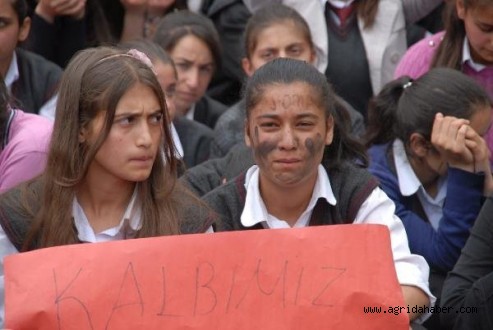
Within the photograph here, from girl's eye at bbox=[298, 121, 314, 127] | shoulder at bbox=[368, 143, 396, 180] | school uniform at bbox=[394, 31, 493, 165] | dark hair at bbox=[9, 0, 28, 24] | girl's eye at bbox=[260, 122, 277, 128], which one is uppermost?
dark hair at bbox=[9, 0, 28, 24]

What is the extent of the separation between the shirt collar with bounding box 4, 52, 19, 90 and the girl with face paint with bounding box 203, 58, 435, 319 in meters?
1.45

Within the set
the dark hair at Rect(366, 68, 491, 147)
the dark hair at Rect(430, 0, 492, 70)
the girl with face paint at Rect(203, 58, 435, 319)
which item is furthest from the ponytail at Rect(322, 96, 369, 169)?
the dark hair at Rect(430, 0, 492, 70)

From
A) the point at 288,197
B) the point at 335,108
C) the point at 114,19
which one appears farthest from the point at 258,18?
the point at 288,197

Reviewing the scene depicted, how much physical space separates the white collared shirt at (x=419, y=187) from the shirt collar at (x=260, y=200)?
68 cm

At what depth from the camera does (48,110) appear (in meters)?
5.04

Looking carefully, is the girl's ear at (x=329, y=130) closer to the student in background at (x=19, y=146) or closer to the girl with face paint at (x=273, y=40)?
the student in background at (x=19, y=146)

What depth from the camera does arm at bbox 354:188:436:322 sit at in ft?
11.8

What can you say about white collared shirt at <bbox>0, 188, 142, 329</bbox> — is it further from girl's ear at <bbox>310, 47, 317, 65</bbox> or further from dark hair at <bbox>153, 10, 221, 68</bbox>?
dark hair at <bbox>153, 10, 221, 68</bbox>

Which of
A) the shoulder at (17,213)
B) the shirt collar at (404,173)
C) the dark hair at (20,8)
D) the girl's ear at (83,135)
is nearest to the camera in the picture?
the shoulder at (17,213)

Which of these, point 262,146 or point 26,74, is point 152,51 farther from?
point 262,146

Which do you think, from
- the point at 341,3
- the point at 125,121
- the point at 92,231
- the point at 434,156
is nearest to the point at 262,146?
the point at 125,121

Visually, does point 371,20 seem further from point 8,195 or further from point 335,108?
point 8,195

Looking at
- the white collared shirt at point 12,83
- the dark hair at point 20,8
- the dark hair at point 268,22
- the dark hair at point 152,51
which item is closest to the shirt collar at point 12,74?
the white collared shirt at point 12,83

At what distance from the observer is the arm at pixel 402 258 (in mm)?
3592
